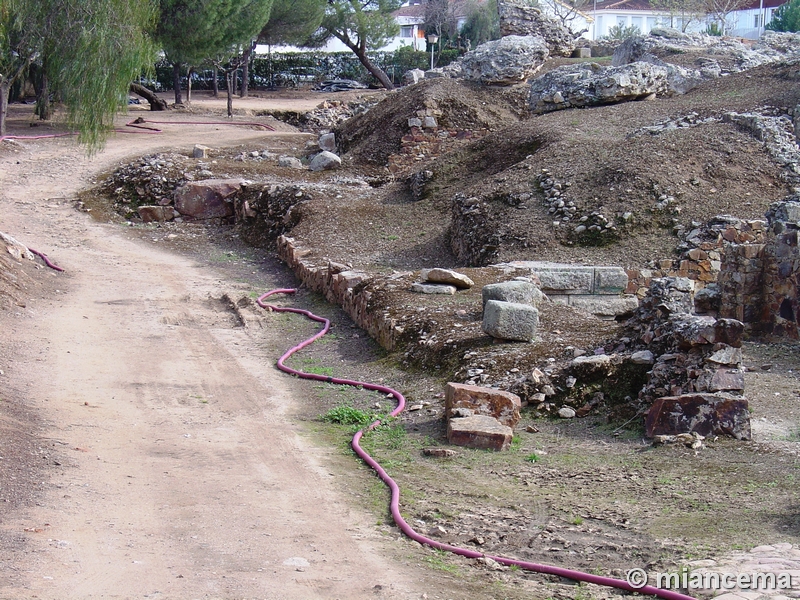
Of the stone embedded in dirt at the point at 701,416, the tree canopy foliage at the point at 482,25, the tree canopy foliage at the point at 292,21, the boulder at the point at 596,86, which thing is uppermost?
the tree canopy foliage at the point at 482,25

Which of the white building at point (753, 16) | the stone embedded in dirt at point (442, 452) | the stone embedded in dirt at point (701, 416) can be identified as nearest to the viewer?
the stone embedded in dirt at point (701, 416)

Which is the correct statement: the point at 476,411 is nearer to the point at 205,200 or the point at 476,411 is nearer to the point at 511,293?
the point at 511,293

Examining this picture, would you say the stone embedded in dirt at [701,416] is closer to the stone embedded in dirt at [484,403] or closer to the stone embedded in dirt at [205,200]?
the stone embedded in dirt at [484,403]

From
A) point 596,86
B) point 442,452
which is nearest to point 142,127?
point 596,86

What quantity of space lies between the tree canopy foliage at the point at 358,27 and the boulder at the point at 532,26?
44.0 feet

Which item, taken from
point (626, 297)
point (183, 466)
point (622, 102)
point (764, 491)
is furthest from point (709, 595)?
point (622, 102)

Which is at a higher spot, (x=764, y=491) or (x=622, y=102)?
(x=622, y=102)

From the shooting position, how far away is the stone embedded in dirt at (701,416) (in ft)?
23.4

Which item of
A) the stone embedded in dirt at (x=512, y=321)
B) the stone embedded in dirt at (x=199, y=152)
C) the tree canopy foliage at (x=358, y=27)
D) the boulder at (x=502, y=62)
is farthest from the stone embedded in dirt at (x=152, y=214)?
the tree canopy foliage at (x=358, y=27)

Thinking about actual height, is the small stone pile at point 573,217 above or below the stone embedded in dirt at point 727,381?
above

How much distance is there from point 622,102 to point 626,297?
875 cm

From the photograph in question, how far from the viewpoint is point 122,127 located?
1054 inches

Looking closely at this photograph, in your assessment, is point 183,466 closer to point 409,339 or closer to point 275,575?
point 275,575

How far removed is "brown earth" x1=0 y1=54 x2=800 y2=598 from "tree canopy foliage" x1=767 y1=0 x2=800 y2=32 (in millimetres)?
36565
